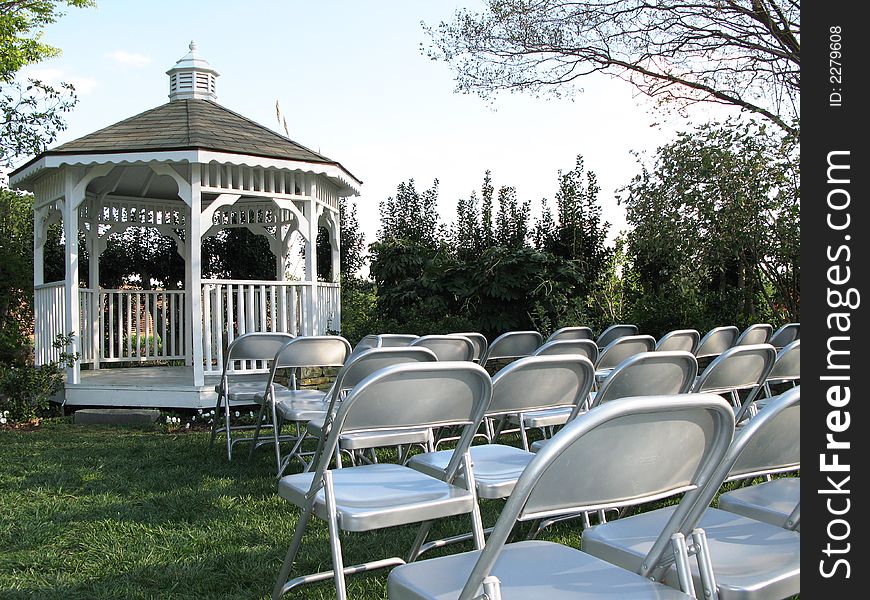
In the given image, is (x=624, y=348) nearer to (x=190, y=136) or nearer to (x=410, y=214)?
(x=190, y=136)

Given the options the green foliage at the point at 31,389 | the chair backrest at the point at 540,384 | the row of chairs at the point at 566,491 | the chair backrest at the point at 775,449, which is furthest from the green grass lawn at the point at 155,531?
the green foliage at the point at 31,389

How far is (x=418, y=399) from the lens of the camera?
242 centimetres

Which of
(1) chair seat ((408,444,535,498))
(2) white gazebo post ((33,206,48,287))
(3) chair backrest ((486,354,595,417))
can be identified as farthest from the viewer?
(2) white gazebo post ((33,206,48,287))

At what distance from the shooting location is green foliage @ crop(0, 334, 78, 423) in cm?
790

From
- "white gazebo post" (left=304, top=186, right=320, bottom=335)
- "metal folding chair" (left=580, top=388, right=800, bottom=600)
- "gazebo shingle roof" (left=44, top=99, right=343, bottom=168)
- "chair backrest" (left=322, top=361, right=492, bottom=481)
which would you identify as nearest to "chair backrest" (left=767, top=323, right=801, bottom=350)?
"metal folding chair" (left=580, top=388, right=800, bottom=600)

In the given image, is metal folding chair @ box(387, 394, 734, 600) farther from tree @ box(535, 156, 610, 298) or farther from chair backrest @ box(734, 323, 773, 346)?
tree @ box(535, 156, 610, 298)

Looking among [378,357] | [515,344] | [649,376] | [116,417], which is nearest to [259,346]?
[515,344]

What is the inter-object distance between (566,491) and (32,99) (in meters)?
14.5

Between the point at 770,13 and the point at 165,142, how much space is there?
270 inches

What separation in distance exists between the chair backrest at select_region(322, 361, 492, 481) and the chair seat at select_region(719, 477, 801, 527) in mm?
785

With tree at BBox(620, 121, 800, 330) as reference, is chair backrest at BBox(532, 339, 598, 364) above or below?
below

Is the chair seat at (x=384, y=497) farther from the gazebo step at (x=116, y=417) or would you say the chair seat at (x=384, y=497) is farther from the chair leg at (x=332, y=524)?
the gazebo step at (x=116, y=417)

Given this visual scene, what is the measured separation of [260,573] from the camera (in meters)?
3.13

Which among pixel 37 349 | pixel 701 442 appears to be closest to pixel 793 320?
pixel 701 442
